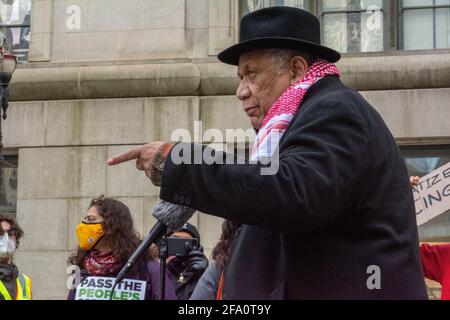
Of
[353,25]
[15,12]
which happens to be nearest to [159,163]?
[353,25]

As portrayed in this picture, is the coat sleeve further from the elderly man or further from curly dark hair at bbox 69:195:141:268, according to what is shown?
curly dark hair at bbox 69:195:141:268

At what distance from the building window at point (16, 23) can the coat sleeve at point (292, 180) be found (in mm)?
9807

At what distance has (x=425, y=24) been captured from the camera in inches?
437

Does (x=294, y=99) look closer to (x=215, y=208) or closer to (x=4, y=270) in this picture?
(x=215, y=208)

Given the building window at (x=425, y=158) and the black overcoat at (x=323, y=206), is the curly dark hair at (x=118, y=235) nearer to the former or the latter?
the black overcoat at (x=323, y=206)

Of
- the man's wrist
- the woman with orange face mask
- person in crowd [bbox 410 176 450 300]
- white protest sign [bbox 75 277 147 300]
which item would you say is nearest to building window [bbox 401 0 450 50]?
person in crowd [bbox 410 176 450 300]

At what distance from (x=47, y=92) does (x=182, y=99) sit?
5.96 ft

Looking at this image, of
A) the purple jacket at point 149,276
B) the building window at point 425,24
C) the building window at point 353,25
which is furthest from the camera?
the building window at point 353,25

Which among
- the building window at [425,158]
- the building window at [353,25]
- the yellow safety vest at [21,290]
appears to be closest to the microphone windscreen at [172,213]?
the yellow safety vest at [21,290]

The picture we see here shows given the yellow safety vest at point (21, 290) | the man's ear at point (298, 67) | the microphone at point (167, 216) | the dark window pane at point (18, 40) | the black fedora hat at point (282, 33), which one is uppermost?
the dark window pane at point (18, 40)

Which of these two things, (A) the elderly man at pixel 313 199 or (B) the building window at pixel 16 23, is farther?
(B) the building window at pixel 16 23

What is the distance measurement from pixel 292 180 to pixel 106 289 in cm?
410

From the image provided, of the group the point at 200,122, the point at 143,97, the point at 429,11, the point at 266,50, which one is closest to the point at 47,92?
the point at 143,97

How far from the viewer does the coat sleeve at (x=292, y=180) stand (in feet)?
7.71
